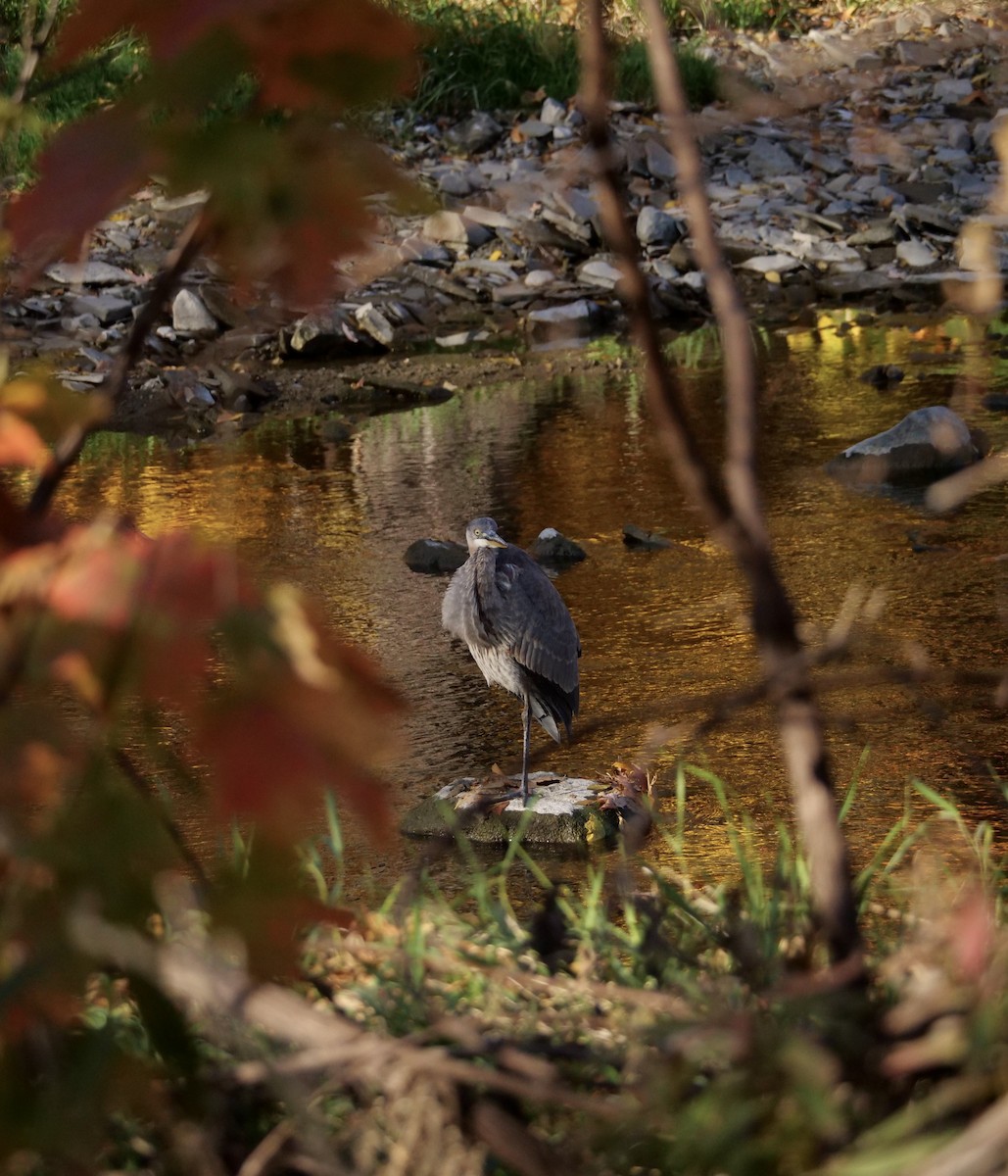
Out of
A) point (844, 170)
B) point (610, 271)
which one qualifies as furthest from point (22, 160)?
point (844, 170)

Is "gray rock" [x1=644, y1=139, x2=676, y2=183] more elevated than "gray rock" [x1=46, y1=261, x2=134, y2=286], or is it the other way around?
"gray rock" [x1=46, y1=261, x2=134, y2=286]

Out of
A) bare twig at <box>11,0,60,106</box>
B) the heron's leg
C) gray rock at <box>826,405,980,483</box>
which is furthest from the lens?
gray rock at <box>826,405,980,483</box>

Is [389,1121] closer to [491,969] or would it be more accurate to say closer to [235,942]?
[235,942]

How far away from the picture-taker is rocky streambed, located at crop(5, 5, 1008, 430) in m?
11.4

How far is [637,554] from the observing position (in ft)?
24.1

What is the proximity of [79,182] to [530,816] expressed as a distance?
359 cm

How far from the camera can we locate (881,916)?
9.27ft

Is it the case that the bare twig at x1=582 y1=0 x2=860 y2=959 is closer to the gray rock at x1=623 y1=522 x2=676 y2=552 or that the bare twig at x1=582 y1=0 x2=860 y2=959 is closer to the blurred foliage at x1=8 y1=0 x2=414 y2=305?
the blurred foliage at x1=8 y1=0 x2=414 y2=305

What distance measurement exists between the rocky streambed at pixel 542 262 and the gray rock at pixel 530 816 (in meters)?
5.57

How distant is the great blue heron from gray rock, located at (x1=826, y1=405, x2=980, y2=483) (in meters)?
3.13

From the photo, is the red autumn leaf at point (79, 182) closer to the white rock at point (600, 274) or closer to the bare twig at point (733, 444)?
the bare twig at point (733, 444)

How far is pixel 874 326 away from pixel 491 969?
11.1 m

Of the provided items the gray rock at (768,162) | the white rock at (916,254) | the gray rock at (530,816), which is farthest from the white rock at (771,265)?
the gray rock at (530,816)

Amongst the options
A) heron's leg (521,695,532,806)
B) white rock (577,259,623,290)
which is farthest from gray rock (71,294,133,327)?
heron's leg (521,695,532,806)
